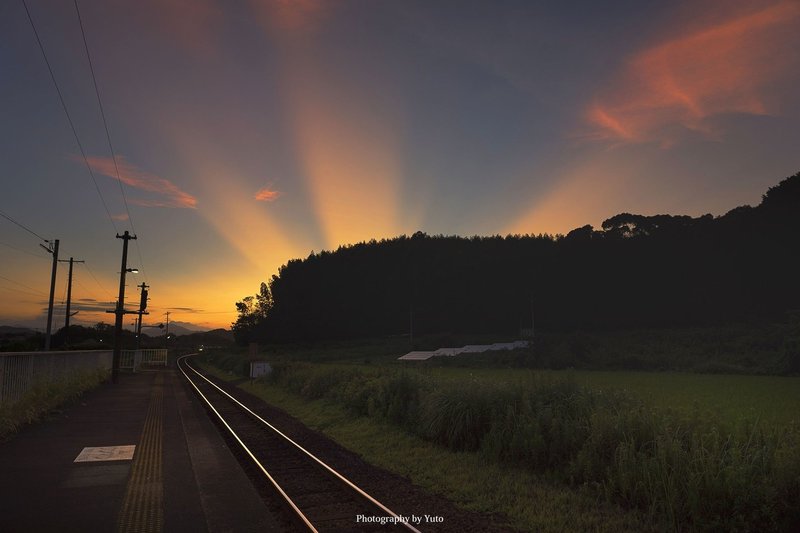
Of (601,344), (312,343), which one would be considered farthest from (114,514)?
(312,343)

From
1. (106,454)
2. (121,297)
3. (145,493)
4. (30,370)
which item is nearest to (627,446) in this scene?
(145,493)

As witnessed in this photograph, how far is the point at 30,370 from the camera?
781 inches

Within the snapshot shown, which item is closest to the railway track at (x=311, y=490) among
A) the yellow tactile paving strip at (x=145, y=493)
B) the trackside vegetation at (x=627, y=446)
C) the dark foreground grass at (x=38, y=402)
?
the yellow tactile paving strip at (x=145, y=493)

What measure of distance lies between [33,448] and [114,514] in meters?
7.24

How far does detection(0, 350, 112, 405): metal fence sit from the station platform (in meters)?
1.56

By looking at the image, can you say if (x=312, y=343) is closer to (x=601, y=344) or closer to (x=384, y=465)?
(x=601, y=344)

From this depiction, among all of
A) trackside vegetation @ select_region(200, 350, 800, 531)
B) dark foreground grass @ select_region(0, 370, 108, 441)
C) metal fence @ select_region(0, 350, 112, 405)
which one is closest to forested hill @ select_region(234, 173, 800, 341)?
metal fence @ select_region(0, 350, 112, 405)

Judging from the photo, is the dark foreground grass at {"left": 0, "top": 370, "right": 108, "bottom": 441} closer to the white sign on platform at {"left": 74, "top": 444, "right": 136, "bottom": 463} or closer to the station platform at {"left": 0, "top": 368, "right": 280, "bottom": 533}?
the station platform at {"left": 0, "top": 368, "right": 280, "bottom": 533}

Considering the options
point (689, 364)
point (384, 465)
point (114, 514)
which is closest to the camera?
point (114, 514)

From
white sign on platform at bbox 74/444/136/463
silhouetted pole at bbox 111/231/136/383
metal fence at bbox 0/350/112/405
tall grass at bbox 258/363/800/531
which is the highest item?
silhouetted pole at bbox 111/231/136/383

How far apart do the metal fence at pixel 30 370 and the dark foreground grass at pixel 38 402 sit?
259 millimetres

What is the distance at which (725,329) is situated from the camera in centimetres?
8238

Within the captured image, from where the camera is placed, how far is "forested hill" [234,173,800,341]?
330ft

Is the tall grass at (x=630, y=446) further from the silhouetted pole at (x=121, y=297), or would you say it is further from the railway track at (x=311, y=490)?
the silhouetted pole at (x=121, y=297)
